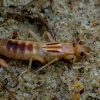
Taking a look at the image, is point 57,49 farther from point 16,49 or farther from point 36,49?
point 16,49

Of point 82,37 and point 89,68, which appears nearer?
point 89,68

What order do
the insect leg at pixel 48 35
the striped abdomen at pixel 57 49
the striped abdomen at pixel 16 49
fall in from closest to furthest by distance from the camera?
the striped abdomen at pixel 16 49 < the striped abdomen at pixel 57 49 < the insect leg at pixel 48 35

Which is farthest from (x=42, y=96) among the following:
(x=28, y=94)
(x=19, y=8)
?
(x=19, y=8)

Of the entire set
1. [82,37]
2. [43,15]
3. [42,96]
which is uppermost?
[43,15]

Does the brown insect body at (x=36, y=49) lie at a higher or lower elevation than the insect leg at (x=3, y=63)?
higher

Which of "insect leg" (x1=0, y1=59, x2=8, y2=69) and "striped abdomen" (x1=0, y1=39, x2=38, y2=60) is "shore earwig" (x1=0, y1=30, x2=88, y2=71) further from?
"insect leg" (x1=0, y1=59, x2=8, y2=69)

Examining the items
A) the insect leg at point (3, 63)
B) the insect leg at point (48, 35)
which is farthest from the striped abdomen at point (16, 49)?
the insect leg at point (48, 35)

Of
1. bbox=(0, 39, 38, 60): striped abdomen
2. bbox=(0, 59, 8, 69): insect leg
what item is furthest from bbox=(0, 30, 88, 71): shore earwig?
bbox=(0, 59, 8, 69): insect leg

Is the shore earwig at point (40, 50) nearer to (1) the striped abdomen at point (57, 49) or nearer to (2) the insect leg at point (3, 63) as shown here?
(1) the striped abdomen at point (57, 49)

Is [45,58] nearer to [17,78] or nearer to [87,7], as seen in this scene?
[17,78]
